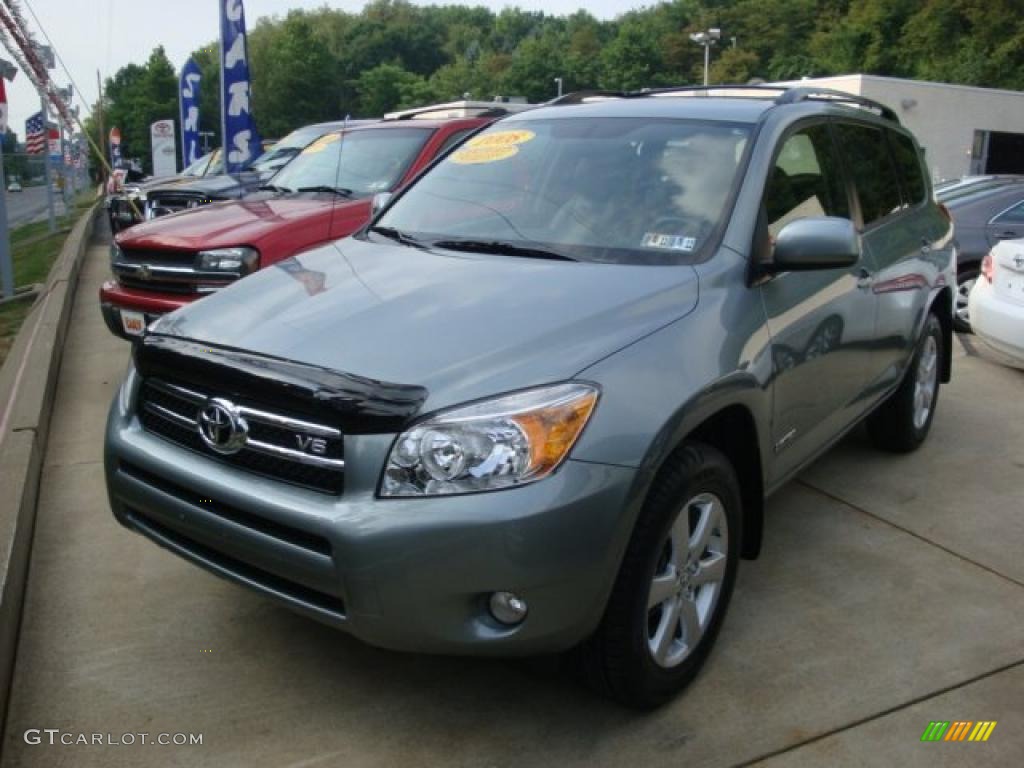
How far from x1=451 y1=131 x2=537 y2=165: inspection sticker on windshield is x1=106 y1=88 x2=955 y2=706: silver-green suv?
24mm

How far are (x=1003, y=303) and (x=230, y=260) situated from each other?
16.5ft

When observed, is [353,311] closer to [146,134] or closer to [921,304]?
[921,304]

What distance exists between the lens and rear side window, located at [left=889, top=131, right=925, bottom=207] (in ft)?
15.4

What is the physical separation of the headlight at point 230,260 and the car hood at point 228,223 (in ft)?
0.13

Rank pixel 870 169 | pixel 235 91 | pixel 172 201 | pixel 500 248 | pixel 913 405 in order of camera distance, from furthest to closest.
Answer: pixel 235 91 → pixel 172 201 → pixel 913 405 → pixel 870 169 → pixel 500 248

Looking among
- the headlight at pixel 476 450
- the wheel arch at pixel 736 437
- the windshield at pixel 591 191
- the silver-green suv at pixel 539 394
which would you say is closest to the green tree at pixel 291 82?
the windshield at pixel 591 191

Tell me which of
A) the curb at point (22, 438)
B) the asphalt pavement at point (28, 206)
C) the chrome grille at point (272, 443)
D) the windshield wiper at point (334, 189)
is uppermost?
the windshield wiper at point (334, 189)

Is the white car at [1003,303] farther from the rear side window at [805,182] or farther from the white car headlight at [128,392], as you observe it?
the white car headlight at [128,392]

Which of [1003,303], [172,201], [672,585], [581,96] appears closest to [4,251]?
[172,201]

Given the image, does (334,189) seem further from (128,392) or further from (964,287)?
(964,287)

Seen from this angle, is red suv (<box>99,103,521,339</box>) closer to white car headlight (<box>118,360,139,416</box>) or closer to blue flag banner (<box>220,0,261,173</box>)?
white car headlight (<box>118,360,139,416</box>)

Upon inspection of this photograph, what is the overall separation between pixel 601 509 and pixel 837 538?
207 centimetres

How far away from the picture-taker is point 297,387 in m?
2.36

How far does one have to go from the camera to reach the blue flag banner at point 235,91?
12867mm
